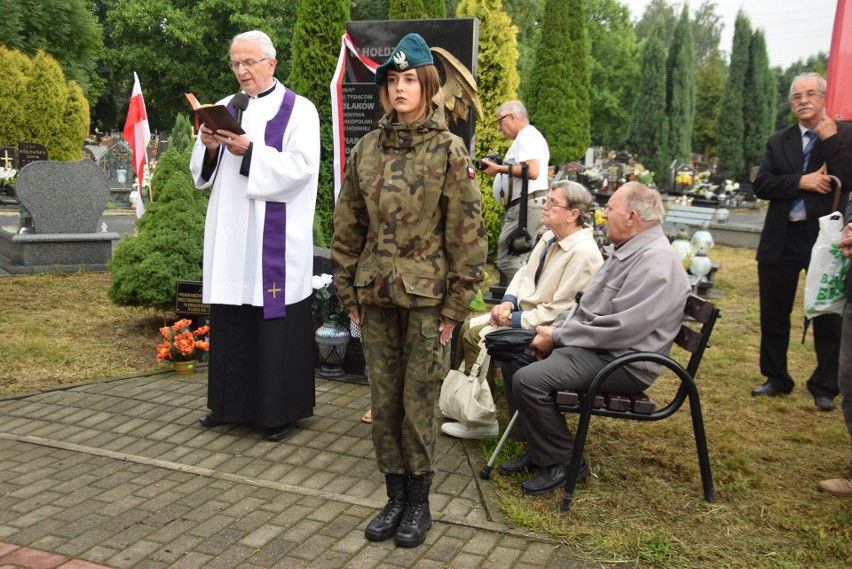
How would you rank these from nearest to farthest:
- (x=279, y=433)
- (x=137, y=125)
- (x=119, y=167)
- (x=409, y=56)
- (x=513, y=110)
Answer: (x=409, y=56), (x=279, y=433), (x=513, y=110), (x=137, y=125), (x=119, y=167)

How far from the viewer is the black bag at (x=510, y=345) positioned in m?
4.04

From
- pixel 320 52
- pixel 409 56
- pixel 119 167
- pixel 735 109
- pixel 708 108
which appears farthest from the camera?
pixel 708 108

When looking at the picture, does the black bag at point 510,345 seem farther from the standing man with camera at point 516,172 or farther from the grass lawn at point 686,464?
the standing man with camera at point 516,172

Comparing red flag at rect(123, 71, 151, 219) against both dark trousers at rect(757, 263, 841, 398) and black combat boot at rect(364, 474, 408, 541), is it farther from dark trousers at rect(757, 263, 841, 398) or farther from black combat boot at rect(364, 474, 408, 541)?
dark trousers at rect(757, 263, 841, 398)

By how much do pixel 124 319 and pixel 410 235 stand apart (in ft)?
16.4

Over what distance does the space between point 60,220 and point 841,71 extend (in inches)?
344

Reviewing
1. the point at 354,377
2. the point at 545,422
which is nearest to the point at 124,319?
the point at 354,377

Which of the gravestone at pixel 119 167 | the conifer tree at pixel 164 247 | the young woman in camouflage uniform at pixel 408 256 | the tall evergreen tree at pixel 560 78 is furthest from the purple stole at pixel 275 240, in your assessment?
the tall evergreen tree at pixel 560 78

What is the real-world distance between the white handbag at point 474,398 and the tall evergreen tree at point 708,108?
3746 cm

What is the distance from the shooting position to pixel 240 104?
4426 mm

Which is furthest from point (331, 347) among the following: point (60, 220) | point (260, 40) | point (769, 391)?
point (60, 220)

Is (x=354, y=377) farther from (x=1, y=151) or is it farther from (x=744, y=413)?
(x=1, y=151)

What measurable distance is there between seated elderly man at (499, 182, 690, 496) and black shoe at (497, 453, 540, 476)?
0.15m

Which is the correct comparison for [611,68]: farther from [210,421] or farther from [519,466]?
[519,466]
